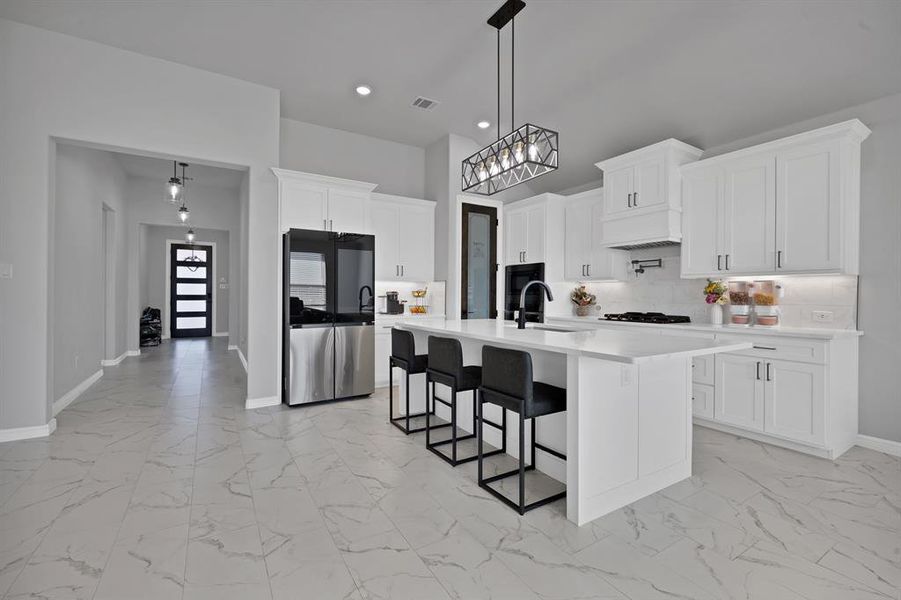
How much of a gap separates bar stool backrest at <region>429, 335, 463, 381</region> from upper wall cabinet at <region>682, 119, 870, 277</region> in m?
2.68

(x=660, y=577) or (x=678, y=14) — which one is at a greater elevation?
(x=678, y=14)

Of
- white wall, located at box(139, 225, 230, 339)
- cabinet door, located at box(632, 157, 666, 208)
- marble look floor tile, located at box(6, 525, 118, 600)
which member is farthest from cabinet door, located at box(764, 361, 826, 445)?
white wall, located at box(139, 225, 230, 339)

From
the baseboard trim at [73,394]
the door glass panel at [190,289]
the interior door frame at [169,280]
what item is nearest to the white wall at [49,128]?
the baseboard trim at [73,394]

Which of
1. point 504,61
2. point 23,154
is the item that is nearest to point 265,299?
point 23,154

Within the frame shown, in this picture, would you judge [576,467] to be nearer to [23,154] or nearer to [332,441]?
[332,441]

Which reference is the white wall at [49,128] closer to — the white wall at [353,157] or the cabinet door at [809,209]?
the white wall at [353,157]

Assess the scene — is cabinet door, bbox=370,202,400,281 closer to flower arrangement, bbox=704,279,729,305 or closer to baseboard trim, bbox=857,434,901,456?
flower arrangement, bbox=704,279,729,305

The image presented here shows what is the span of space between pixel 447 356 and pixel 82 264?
15.5 feet

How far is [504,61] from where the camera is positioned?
378 cm

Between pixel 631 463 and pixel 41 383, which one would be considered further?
pixel 41 383

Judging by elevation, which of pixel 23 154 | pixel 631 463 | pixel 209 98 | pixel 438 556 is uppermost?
pixel 209 98

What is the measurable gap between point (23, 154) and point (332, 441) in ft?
10.9

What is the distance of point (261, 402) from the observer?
4.38 metres

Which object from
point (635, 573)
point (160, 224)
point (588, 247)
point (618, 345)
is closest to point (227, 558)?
point (635, 573)
